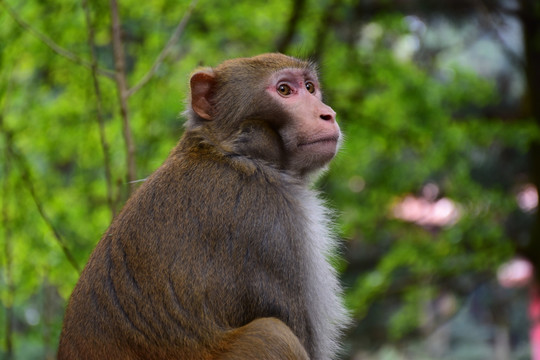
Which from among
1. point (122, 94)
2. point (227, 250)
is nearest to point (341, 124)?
point (122, 94)

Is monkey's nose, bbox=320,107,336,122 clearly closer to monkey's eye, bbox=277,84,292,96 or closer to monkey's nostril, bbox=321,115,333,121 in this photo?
monkey's nostril, bbox=321,115,333,121

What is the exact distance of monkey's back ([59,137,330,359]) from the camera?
338cm

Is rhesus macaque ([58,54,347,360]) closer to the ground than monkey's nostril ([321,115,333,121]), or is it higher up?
closer to the ground

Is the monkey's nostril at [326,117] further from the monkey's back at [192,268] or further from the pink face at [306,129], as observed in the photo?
the monkey's back at [192,268]

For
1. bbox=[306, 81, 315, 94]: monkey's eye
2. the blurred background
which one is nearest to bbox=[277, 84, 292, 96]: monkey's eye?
bbox=[306, 81, 315, 94]: monkey's eye

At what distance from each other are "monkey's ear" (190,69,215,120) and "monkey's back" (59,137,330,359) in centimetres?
40

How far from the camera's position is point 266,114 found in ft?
12.9

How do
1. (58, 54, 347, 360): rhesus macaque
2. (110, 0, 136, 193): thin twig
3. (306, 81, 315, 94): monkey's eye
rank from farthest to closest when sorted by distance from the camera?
(110, 0, 136, 193): thin twig, (306, 81, 315, 94): monkey's eye, (58, 54, 347, 360): rhesus macaque

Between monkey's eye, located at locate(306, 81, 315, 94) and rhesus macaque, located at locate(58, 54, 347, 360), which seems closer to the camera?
rhesus macaque, located at locate(58, 54, 347, 360)

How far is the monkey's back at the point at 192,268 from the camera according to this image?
133 inches

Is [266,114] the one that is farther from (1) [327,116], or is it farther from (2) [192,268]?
(2) [192,268]

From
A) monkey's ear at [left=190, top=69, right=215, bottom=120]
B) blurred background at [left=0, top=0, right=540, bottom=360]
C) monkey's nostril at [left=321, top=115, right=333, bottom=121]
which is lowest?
blurred background at [left=0, top=0, right=540, bottom=360]

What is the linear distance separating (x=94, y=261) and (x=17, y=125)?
16.6 feet

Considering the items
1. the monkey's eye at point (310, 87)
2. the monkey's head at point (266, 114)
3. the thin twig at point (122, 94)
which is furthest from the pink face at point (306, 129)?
the thin twig at point (122, 94)
